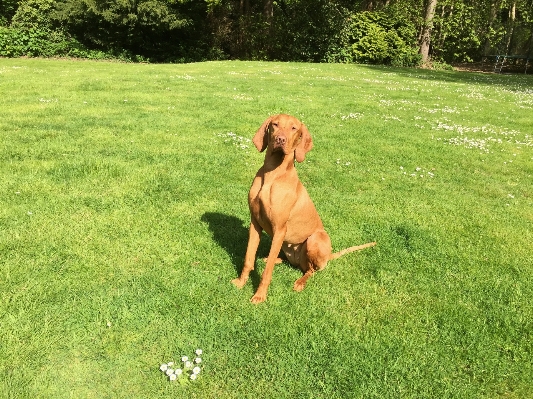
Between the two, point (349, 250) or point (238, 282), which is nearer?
point (238, 282)

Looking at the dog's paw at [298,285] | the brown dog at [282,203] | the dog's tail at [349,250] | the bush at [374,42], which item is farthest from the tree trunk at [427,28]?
the dog's paw at [298,285]

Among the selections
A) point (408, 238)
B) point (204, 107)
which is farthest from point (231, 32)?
point (408, 238)

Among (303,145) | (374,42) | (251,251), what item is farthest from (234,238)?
(374,42)

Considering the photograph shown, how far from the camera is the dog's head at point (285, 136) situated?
376cm

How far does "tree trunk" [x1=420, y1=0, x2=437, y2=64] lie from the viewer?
101ft

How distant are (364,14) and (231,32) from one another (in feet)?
34.4

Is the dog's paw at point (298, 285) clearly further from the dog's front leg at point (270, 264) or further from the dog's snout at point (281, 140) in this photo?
the dog's snout at point (281, 140)

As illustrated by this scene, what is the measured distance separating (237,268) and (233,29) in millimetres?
32181

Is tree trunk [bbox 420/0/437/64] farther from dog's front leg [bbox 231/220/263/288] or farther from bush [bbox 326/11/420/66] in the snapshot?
dog's front leg [bbox 231/220/263/288]

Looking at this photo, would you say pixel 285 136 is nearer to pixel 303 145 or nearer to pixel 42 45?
pixel 303 145

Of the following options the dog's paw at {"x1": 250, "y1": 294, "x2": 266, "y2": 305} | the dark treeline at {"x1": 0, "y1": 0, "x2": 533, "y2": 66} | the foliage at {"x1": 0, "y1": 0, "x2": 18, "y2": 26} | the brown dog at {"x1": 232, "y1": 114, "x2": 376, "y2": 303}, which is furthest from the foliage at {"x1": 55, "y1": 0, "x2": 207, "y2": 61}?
the dog's paw at {"x1": 250, "y1": 294, "x2": 266, "y2": 305}

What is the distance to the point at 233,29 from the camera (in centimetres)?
3325

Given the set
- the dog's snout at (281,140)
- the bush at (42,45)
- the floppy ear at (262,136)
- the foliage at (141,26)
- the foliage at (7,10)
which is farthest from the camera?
the foliage at (7,10)

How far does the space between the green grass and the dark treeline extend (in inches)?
846
